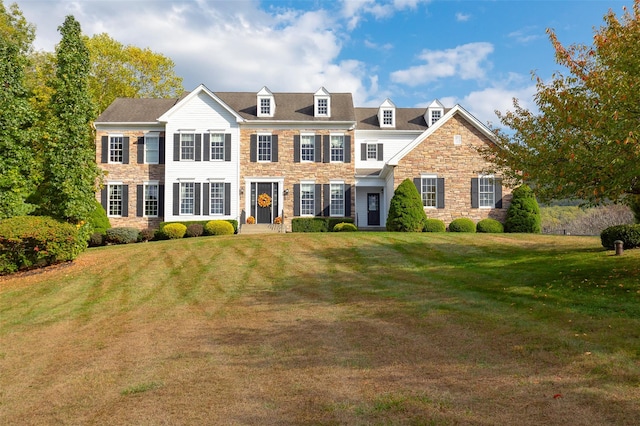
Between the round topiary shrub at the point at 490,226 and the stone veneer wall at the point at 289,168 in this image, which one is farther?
the stone veneer wall at the point at 289,168

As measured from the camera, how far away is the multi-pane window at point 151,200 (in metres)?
28.6

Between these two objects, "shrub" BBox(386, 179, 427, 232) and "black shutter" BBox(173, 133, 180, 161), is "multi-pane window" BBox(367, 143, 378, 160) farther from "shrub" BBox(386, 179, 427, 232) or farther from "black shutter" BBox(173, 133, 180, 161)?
"black shutter" BBox(173, 133, 180, 161)

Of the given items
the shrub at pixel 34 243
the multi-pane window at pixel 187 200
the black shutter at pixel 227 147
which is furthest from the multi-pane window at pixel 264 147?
the shrub at pixel 34 243

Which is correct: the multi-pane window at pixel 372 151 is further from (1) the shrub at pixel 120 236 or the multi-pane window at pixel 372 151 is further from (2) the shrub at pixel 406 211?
(1) the shrub at pixel 120 236

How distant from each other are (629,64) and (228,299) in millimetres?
9531

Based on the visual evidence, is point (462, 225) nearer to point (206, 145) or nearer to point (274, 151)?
point (274, 151)

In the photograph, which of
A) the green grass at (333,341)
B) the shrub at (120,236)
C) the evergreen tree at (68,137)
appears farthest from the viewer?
the shrub at (120,236)

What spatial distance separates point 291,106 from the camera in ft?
99.7

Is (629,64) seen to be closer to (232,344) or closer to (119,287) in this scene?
(232,344)

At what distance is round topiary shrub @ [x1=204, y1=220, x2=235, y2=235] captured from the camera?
25.8 m

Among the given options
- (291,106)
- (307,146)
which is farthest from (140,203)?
(291,106)

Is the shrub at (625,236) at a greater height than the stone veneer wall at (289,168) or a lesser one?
lesser

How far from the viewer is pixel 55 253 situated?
53.8ft

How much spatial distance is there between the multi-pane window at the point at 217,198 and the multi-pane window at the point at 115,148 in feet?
20.2
